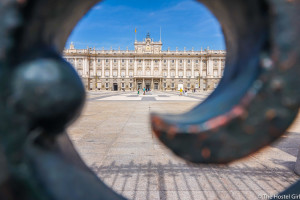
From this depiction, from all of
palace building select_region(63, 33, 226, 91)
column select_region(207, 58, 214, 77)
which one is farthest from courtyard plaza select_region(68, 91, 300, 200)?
column select_region(207, 58, 214, 77)

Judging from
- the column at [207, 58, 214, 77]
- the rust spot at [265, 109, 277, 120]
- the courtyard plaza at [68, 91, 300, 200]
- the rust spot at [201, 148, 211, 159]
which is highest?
the column at [207, 58, 214, 77]

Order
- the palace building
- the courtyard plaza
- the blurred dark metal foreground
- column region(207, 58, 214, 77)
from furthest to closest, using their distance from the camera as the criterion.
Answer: the palace building < column region(207, 58, 214, 77) < the courtyard plaza < the blurred dark metal foreground

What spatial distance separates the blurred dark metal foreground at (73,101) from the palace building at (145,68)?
63.6 m

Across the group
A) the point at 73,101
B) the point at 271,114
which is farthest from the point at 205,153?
the point at 73,101

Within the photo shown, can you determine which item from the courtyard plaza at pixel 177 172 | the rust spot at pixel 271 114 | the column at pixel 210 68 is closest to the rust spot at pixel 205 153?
the rust spot at pixel 271 114

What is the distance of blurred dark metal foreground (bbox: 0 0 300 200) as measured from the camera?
1.93ft

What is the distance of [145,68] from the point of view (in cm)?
6506

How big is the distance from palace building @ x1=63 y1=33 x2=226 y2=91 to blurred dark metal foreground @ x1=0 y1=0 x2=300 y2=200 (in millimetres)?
63625

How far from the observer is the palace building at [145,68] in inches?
Answer: 2534

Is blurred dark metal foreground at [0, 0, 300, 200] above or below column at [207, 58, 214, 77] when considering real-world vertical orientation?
below

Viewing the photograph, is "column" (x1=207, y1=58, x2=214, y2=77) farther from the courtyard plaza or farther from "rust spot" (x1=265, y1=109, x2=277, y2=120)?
"rust spot" (x1=265, y1=109, x2=277, y2=120)

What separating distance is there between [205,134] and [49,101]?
45 centimetres

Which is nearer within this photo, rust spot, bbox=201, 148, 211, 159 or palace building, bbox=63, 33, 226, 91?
rust spot, bbox=201, 148, 211, 159

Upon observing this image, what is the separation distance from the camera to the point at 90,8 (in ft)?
3.15
